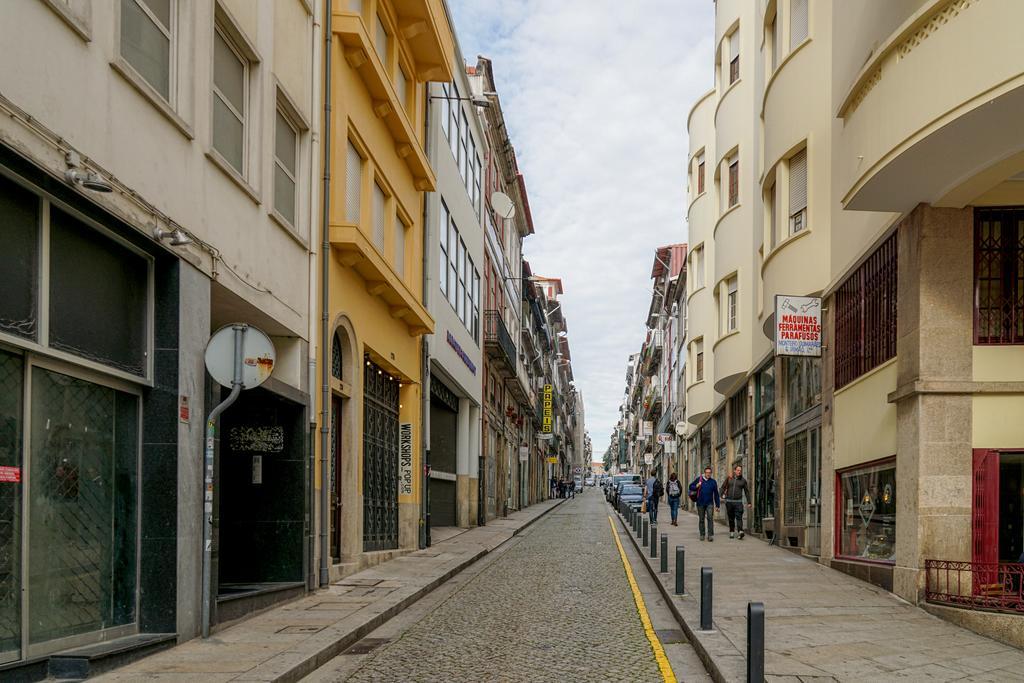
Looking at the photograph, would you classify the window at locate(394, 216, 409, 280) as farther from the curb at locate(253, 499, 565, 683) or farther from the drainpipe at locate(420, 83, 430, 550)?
the curb at locate(253, 499, 565, 683)

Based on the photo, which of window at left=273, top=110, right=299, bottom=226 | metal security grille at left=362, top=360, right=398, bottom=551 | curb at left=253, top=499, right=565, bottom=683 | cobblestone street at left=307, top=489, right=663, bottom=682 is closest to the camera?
curb at left=253, top=499, right=565, bottom=683

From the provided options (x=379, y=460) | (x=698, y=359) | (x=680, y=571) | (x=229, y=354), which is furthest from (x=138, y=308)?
(x=698, y=359)

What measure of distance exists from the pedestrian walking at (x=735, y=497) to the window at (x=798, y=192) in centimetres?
616

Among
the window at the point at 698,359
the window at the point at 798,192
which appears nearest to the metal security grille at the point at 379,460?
the window at the point at 798,192

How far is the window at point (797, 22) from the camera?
61.6 feet

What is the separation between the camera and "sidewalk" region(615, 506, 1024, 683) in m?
8.20

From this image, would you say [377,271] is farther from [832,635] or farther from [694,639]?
[832,635]

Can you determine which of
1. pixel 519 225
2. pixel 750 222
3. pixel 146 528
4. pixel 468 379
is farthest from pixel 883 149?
pixel 519 225

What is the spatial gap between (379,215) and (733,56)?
13658 mm

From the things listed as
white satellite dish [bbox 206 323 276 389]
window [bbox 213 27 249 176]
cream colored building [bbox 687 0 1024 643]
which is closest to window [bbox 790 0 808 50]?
cream colored building [bbox 687 0 1024 643]

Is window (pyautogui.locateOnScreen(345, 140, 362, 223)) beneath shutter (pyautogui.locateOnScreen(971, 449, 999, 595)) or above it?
above

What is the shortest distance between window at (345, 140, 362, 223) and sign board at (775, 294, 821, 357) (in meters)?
7.13

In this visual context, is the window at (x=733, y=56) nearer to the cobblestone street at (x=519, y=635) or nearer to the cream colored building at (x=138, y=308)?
the cobblestone street at (x=519, y=635)

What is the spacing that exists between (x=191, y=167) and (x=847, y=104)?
8.11 m
